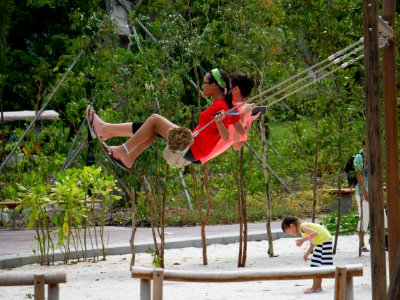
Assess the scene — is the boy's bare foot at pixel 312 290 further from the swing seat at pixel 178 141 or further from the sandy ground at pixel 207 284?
the swing seat at pixel 178 141

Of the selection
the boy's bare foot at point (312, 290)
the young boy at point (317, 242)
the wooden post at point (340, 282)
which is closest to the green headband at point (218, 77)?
the wooden post at point (340, 282)

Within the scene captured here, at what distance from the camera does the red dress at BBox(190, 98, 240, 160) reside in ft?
31.0

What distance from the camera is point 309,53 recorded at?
17781 mm

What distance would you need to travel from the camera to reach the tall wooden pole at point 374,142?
28.1ft

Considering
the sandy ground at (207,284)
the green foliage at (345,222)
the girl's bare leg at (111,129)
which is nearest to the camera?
the girl's bare leg at (111,129)

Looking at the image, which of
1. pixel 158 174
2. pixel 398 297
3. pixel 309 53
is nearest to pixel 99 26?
pixel 158 174

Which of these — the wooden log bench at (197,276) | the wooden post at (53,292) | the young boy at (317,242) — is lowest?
the wooden post at (53,292)

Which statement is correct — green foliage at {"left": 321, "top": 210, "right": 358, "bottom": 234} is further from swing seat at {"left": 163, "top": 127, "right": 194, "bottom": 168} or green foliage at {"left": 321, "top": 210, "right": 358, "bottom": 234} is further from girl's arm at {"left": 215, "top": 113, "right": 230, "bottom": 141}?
swing seat at {"left": 163, "top": 127, "right": 194, "bottom": 168}

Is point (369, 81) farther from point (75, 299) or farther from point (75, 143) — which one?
point (75, 143)

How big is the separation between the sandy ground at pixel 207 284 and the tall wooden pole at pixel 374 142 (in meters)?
3.57

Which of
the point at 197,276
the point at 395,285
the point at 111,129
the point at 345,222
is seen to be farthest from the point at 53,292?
the point at 345,222

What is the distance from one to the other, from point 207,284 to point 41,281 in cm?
538

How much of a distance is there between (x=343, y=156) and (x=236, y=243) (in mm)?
2588

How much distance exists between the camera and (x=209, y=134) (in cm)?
965
